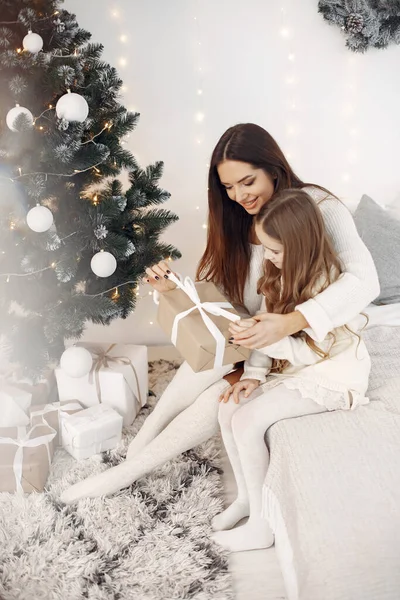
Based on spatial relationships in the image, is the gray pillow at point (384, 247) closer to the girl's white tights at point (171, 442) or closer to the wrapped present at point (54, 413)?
the girl's white tights at point (171, 442)

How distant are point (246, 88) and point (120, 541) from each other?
193 centimetres

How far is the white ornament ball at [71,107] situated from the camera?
1.67 metres

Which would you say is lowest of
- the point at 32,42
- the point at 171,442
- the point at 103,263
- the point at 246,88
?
the point at 171,442

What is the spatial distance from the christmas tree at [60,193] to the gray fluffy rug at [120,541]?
0.55 m

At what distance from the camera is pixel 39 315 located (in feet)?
6.23

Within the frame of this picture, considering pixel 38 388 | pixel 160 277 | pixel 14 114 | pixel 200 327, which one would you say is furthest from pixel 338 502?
pixel 14 114

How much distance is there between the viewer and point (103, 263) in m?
1.81

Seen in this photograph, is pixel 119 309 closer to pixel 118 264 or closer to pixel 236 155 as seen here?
pixel 118 264

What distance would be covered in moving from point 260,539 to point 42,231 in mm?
1115

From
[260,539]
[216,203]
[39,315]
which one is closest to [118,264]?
[39,315]

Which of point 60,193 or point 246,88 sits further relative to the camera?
point 246,88

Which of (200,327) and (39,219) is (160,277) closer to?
(200,327)

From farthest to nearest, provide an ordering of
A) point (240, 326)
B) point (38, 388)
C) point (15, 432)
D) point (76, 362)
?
point (38, 388) → point (76, 362) → point (15, 432) → point (240, 326)

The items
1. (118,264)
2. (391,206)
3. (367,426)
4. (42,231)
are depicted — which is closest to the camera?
(367,426)
